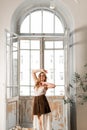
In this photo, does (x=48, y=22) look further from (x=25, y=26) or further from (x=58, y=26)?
(x=25, y=26)

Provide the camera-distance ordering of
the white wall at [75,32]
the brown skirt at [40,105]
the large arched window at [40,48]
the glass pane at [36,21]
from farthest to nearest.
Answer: the glass pane at [36,21] < the large arched window at [40,48] < the white wall at [75,32] < the brown skirt at [40,105]

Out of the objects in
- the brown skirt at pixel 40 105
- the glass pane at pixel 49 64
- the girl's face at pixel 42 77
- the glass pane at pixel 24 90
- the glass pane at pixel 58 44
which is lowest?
the brown skirt at pixel 40 105

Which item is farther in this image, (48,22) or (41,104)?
(48,22)

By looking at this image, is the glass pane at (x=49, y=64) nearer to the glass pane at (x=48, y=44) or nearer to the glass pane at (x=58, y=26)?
the glass pane at (x=48, y=44)

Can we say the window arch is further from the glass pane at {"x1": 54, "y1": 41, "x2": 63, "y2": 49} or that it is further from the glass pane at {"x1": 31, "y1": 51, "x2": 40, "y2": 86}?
the glass pane at {"x1": 31, "y1": 51, "x2": 40, "y2": 86}

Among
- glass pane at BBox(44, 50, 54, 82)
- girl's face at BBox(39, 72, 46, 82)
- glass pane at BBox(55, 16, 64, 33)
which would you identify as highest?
glass pane at BBox(55, 16, 64, 33)

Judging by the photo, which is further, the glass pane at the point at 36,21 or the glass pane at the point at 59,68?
the glass pane at the point at 36,21

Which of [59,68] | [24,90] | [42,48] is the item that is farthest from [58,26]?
[24,90]

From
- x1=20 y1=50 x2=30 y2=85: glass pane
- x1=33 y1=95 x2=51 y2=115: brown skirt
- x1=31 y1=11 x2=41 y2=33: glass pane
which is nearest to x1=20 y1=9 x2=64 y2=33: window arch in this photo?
x1=31 y1=11 x2=41 y2=33: glass pane

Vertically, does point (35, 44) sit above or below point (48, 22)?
below

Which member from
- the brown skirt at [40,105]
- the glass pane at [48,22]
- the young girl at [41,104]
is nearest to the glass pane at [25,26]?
the glass pane at [48,22]

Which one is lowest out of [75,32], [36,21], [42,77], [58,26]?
[42,77]

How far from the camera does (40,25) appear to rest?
6992 mm

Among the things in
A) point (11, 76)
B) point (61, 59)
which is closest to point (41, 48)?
point (61, 59)
